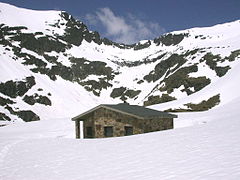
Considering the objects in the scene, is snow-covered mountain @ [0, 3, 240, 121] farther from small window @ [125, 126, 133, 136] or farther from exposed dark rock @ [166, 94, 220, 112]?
small window @ [125, 126, 133, 136]

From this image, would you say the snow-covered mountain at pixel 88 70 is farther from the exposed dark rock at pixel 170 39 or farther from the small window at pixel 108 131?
the small window at pixel 108 131

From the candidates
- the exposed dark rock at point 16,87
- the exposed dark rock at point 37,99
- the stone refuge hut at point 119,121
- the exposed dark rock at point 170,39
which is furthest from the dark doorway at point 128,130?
the exposed dark rock at point 170,39

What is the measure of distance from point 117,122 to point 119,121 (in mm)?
223

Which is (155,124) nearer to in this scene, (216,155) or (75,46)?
(216,155)

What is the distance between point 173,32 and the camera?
18975 centimetres

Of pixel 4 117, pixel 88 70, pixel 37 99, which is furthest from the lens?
pixel 88 70

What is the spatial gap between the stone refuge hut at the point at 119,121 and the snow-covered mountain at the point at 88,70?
32.9 metres

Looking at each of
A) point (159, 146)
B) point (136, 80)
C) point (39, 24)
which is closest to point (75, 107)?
point (136, 80)

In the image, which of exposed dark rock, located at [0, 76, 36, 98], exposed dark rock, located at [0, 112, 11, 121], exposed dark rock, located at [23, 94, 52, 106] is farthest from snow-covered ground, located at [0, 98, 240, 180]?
exposed dark rock, located at [0, 76, 36, 98]

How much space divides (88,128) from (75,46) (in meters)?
131

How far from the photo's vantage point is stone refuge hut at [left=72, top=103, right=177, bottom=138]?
80.9ft

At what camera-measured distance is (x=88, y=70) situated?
135000 millimetres

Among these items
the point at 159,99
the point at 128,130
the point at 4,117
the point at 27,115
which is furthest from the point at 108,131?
the point at 27,115

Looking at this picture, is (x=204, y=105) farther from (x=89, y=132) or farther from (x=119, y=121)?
(x=119, y=121)
